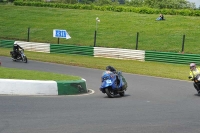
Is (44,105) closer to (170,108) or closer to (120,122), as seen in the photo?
(120,122)

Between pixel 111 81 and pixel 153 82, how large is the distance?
5918 mm

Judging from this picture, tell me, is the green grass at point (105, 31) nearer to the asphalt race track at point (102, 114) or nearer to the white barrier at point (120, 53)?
the white barrier at point (120, 53)

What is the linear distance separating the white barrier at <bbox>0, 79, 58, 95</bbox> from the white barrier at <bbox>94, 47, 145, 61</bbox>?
2020 centimetres

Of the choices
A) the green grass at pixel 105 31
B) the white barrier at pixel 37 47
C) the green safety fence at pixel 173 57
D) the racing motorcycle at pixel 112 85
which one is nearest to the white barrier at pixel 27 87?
the racing motorcycle at pixel 112 85

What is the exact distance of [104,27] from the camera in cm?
5059

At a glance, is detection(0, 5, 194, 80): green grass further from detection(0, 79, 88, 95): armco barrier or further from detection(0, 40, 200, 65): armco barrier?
detection(0, 79, 88, 95): armco barrier

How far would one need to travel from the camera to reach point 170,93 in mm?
17062

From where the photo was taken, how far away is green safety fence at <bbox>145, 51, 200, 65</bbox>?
31844mm

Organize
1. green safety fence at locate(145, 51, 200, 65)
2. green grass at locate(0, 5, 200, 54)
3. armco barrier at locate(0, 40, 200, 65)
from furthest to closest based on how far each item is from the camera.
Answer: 1. green grass at locate(0, 5, 200, 54)
2. armco barrier at locate(0, 40, 200, 65)
3. green safety fence at locate(145, 51, 200, 65)

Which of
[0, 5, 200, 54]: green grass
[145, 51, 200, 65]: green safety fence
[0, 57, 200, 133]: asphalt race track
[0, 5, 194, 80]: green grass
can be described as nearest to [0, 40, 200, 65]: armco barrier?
[145, 51, 200, 65]: green safety fence

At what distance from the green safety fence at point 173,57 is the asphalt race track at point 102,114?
1552cm

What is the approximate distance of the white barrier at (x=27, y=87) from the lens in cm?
1330

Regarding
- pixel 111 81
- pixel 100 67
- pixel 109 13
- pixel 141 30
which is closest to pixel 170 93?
pixel 111 81

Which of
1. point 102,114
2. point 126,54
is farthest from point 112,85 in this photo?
point 126,54
